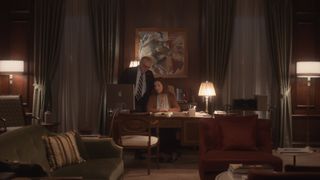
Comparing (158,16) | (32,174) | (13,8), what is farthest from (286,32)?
(32,174)

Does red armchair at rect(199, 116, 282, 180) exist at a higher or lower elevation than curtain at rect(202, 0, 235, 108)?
lower

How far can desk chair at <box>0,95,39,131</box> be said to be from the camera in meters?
7.66

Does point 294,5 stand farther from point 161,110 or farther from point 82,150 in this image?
point 82,150

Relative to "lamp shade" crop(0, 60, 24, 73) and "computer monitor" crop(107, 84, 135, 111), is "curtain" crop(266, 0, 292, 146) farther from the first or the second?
"lamp shade" crop(0, 60, 24, 73)

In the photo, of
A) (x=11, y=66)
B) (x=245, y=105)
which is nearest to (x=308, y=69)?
(x=245, y=105)

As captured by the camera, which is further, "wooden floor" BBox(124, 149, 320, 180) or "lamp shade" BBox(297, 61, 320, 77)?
"lamp shade" BBox(297, 61, 320, 77)

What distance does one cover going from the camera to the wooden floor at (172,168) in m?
6.43

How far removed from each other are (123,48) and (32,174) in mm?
6217

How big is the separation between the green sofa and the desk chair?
2.97m

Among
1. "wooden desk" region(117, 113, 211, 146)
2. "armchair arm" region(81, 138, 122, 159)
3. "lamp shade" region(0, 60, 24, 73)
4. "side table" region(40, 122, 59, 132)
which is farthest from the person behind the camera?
"lamp shade" region(0, 60, 24, 73)

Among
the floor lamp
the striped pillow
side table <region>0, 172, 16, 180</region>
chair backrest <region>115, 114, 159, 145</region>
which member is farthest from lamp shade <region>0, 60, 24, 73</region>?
side table <region>0, 172, 16, 180</region>

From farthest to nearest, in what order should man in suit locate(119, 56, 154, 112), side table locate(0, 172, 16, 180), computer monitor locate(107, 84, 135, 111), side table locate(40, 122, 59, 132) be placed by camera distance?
man in suit locate(119, 56, 154, 112)
side table locate(40, 122, 59, 132)
computer monitor locate(107, 84, 135, 111)
side table locate(0, 172, 16, 180)

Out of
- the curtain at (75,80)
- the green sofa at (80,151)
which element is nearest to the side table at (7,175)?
the green sofa at (80,151)

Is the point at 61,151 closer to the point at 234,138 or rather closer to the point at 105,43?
the point at 234,138
